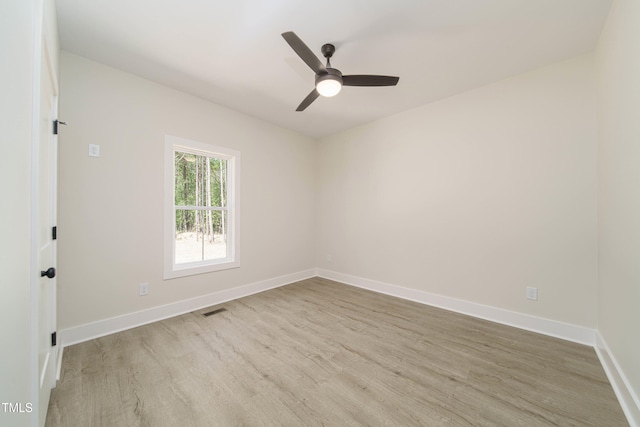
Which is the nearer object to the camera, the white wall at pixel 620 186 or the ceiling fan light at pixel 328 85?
the white wall at pixel 620 186

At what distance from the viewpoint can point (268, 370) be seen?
1.88m

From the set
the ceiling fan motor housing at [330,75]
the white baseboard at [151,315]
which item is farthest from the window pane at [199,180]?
the ceiling fan motor housing at [330,75]

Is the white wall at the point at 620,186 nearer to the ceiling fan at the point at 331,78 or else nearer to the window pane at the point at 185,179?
the ceiling fan at the point at 331,78

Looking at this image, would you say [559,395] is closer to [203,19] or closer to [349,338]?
[349,338]

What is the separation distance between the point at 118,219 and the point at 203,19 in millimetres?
2056

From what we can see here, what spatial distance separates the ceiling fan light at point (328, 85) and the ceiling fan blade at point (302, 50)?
3.1 inches

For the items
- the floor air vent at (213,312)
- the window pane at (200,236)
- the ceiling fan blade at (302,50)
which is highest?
the ceiling fan blade at (302,50)

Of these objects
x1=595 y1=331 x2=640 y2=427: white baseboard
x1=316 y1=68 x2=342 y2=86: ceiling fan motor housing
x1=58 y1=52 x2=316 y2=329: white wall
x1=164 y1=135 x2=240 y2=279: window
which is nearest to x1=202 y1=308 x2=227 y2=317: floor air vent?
x1=58 y1=52 x2=316 y2=329: white wall

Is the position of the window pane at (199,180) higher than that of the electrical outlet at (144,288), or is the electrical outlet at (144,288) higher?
the window pane at (199,180)

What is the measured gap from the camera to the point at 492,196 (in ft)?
9.13

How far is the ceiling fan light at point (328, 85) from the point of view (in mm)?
2023

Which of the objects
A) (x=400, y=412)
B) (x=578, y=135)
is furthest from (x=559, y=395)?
(x=578, y=135)

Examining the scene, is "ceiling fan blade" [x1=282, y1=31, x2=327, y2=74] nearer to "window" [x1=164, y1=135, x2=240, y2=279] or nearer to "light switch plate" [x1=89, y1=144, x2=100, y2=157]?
"window" [x1=164, y1=135, x2=240, y2=279]

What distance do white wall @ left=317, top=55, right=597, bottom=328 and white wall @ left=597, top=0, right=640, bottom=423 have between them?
18 centimetres
